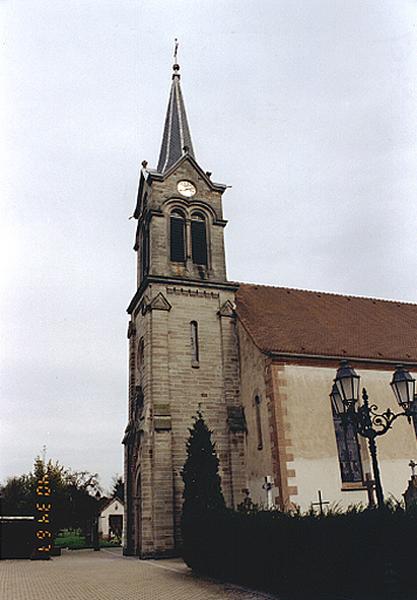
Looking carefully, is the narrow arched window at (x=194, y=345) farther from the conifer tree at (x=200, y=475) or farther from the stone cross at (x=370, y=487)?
the stone cross at (x=370, y=487)

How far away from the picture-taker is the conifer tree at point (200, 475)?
64.4 ft

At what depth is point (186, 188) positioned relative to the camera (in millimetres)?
29531

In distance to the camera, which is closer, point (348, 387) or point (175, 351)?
point (348, 387)

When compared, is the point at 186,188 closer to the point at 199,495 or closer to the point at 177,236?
the point at 177,236

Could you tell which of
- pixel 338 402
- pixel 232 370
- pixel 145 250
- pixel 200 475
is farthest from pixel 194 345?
pixel 338 402

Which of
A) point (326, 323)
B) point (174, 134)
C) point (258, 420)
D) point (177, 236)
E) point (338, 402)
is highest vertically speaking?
point (174, 134)

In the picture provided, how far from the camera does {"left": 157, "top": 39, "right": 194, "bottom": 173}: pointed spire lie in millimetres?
31712

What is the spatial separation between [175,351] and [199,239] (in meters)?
6.60

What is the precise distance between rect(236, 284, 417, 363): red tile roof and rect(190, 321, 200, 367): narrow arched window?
227 cm

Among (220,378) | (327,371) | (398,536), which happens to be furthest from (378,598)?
(220,378)

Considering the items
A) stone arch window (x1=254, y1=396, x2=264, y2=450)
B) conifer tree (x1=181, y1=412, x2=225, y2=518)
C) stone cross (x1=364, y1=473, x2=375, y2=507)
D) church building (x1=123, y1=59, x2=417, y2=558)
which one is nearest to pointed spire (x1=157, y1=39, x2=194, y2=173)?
church building (x1=123, y1=59, x2=417, y2=558)

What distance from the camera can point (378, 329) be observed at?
27.8 meters

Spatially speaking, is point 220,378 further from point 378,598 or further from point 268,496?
point 378,598

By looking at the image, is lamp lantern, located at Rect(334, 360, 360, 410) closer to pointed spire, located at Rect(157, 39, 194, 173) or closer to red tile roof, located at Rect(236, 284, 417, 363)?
red tile roof, located at Rect(236, 284, 417, 363)
